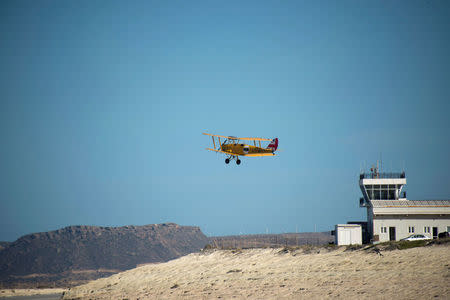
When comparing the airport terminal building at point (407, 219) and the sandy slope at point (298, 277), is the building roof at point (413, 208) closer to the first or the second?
the airport terminal building at point (407, 219)

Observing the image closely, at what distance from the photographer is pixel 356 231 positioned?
238 ft

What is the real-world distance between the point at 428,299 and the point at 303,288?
11.9 metres

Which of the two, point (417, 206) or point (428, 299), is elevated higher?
point (417, 206)

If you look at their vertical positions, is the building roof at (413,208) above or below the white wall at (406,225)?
above

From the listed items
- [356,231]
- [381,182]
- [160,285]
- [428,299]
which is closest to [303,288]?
[428,299]

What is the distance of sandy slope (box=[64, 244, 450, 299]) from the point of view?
4228 cm

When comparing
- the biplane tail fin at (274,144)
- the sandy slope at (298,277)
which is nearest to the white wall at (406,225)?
the sandy slope at (298,277)

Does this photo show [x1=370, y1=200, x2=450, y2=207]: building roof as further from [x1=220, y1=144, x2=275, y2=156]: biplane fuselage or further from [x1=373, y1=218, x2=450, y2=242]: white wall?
[x1=220, y1=144, x2=275, y2=156]: biplane fuselage

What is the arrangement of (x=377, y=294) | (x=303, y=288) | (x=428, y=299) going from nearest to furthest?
(x=428, y=299) → (x=377, y=294) → (x=303, y=288)

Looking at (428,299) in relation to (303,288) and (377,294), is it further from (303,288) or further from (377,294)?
(303,288)

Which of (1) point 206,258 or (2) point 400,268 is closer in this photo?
(2) point 400,268

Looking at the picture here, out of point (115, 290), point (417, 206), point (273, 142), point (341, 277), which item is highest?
point (273, 142)

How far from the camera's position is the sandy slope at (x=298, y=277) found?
4228 cm

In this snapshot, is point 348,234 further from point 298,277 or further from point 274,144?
point 298,277
